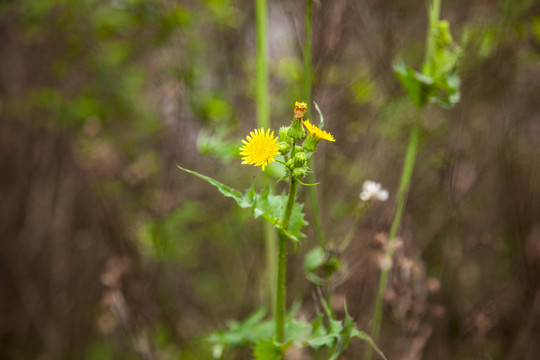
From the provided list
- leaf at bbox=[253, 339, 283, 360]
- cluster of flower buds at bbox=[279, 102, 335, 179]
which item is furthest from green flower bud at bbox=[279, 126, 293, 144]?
A: leaf at bbox=[253, 339, 283, 360]

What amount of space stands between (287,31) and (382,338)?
2.49m

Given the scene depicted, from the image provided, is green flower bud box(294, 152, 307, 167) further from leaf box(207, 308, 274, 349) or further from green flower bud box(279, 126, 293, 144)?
leaf box(207, 308, 274, 349)

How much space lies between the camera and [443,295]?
231 centimetres

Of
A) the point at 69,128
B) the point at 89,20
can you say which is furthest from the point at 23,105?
the point at 89,20

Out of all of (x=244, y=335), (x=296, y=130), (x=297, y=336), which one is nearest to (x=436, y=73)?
(x=296, y=130)

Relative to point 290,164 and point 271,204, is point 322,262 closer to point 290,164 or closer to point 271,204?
point 271,204

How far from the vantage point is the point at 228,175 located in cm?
361

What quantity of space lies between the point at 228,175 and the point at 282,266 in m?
2.41

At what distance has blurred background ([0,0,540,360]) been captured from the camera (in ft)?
7.27

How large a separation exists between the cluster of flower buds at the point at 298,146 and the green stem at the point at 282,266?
4 cm

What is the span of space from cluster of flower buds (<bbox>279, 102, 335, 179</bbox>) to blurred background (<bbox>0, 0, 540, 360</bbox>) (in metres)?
0.51

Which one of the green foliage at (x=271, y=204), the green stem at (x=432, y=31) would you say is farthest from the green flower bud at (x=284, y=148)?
the green stem at (x=432, y=31)

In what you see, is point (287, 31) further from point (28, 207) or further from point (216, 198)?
point (28, 207)

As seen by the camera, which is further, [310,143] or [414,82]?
[414,82]
